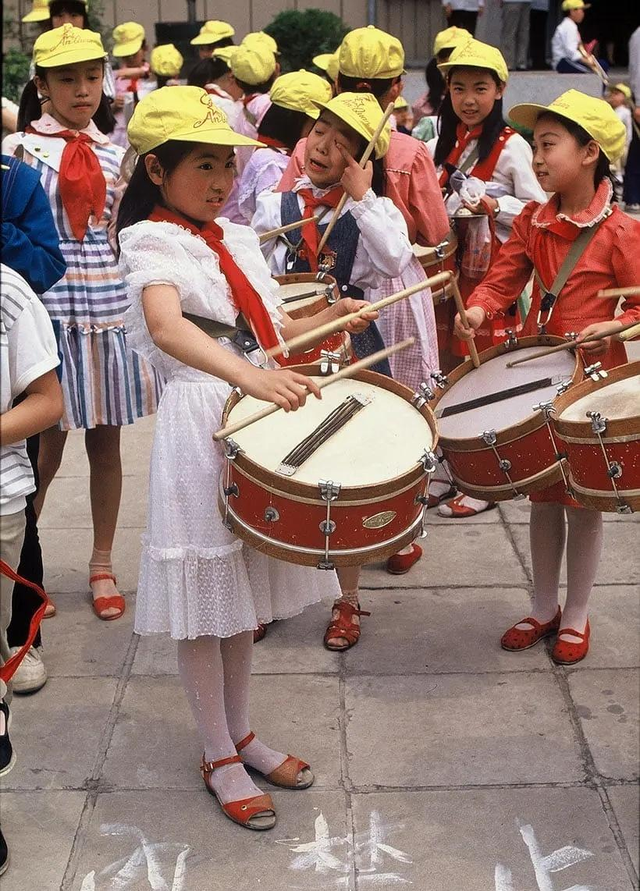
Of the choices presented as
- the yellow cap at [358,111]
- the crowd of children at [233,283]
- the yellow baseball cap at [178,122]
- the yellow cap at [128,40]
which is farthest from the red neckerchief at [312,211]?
the yellow cap at [128,40]

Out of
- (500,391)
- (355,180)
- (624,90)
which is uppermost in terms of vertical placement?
(355,180)

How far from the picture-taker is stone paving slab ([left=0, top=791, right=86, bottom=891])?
9.84ft

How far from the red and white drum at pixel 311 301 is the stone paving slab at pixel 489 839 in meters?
1.32

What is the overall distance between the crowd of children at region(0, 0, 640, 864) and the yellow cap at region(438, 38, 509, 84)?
0.04 ft

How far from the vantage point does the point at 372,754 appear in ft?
11.5

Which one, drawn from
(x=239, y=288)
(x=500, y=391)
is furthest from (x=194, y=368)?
(x=500, y=391)

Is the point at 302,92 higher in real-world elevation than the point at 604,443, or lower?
higher

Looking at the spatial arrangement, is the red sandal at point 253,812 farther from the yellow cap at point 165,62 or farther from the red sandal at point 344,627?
the yellow cap at point 165,62

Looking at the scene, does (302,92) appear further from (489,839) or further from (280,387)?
(489,839)

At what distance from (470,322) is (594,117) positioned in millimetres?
728

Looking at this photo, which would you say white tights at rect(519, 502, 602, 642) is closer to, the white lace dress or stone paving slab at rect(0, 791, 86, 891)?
the white lace dress

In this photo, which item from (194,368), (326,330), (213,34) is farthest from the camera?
(213,34)

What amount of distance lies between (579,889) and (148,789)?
3.95ft

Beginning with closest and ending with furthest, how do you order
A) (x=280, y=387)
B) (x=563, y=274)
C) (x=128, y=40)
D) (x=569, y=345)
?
(x=280, y=387), (x=569, y=345), (x=563, y=274), (x=128, y=40)
